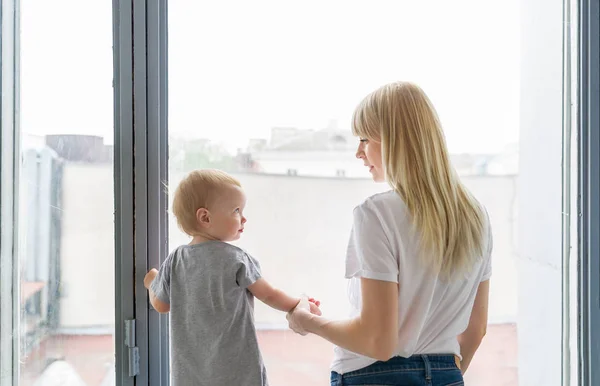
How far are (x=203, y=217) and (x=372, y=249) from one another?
0.45m

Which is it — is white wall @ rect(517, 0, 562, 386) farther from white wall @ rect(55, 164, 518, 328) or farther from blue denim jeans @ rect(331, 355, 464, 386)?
blue denim jeans @ rect(331, 355, 464, 386)

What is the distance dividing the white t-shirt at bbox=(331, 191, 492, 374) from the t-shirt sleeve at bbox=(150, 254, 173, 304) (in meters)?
0.45

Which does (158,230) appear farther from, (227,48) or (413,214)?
(413,214)

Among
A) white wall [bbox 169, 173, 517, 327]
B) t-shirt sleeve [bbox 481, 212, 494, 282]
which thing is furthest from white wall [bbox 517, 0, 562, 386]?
t-shirt sleeve [bbox 481, 212, 494, 282]

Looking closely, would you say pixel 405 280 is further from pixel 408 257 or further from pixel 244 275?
pixel 244 275

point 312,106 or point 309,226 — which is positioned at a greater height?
point 312,106

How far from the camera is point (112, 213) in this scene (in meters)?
1.48

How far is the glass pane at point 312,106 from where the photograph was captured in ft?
5.06

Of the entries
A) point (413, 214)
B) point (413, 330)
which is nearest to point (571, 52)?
point (413, 214)

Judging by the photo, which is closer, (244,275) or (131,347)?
(244,275)

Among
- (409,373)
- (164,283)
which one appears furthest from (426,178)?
(164,283)

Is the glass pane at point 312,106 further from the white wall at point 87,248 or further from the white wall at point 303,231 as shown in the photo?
the white wall at point 87,248

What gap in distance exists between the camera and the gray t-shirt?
1.32m

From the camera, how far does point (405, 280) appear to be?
3.78 ft
